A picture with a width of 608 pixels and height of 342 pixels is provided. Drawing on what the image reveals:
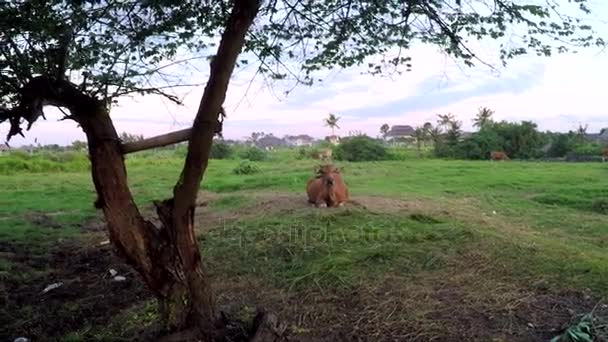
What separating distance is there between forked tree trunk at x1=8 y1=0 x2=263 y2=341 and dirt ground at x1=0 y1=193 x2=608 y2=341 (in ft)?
2.14

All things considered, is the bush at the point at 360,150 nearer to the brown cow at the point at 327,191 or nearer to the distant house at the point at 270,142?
the distant house at the point at 270,142

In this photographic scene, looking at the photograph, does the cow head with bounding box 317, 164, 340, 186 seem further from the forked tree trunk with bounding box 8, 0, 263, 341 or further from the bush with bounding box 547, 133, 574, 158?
the bush with bounding box 547, 133, 574, 158

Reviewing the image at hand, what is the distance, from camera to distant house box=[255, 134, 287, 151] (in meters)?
44.4

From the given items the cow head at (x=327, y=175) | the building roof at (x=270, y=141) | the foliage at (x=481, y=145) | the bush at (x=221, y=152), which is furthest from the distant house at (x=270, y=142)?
the cow head at (x=327, y=175)

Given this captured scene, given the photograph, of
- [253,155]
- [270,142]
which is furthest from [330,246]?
[270,142]

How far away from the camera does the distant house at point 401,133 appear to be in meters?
46.0

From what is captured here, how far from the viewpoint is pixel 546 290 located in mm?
4953

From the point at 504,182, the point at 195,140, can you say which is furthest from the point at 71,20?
the point at 504,182

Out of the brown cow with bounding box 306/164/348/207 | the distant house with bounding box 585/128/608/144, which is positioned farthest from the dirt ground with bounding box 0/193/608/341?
the distant house with bounding box 585/128/608/144

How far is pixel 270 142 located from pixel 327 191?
3766 centimetres

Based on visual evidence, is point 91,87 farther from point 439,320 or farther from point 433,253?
point 433,253

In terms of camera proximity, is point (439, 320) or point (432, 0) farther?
point (432, 0)

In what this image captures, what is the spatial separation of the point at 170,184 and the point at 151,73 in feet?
41.2

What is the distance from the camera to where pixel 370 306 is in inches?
187
